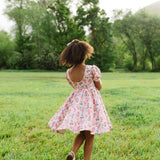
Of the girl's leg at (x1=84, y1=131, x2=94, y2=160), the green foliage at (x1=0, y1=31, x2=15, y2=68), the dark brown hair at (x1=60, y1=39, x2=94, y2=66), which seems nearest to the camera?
the girl's leg at (x1=84, y1=131, x2=94, y2=160)

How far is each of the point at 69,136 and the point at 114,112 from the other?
2037 mm

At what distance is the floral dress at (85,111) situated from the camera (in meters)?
2.31

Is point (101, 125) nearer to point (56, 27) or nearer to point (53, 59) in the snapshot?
point (53, 59)

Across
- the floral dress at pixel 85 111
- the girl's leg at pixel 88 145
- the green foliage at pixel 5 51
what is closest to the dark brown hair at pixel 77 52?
the floral dress at pixel 85 111

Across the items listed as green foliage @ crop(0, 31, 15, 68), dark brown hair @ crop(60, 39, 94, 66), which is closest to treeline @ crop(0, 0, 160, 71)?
green foliage @ crop(0, 31, 15, 68)

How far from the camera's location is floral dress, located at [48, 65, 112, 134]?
2.31 m

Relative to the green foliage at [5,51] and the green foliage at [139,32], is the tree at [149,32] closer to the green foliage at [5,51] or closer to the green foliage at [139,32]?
the green foliage at [139,32]

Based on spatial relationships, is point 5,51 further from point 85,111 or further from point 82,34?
point 85,111

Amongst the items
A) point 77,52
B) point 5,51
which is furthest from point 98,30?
point 77,52

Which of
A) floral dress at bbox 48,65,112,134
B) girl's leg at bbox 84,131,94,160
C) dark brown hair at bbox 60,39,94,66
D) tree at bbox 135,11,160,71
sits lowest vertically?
girl's leg at bbox 84,131,94,160

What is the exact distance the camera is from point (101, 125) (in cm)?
233

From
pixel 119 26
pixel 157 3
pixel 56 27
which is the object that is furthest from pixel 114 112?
pixel 157 3

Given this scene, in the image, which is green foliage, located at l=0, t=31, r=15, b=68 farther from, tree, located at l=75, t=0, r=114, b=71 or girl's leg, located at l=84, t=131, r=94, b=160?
girl's leg, located at l=84, t=131, r=94, b=160

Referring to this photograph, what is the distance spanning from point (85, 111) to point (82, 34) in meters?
36.6
